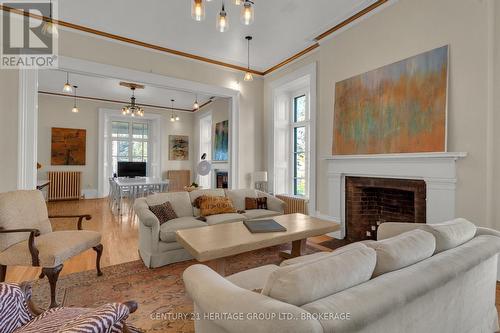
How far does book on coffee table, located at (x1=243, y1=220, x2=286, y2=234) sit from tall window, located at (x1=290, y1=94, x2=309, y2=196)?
258 centimetres

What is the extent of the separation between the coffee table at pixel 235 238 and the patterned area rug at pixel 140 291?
36 centimetres

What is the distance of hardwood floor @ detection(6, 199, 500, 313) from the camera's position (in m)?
2.66

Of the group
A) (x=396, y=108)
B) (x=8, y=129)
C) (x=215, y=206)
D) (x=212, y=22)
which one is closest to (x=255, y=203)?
(x=215, y=206)

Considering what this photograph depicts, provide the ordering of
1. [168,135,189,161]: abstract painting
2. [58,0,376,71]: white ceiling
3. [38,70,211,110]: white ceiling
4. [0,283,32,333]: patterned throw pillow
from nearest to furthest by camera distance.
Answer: [0,283,32,333]: patterned throw pillow → [58,0,376,71]: white ceiling → [38,70,211,110]: white ceiling → [168,135,189,161]: abstract painting

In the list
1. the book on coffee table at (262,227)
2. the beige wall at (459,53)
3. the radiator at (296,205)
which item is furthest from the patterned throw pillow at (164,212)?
the beige wall at (459,53)

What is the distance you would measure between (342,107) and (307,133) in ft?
4.47

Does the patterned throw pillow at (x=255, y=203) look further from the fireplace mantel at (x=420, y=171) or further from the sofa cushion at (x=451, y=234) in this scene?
the sofa cushion at (x=451, y=234)

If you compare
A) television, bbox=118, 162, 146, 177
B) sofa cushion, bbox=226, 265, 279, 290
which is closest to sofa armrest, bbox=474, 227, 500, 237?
sofa cushion, bbox=226, 265, 279, 290

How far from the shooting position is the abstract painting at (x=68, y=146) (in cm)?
705

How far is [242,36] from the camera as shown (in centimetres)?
393

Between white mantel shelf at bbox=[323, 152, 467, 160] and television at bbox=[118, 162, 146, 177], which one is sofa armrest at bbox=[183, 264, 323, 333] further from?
television at bbox=[118, 162, 146, 177]

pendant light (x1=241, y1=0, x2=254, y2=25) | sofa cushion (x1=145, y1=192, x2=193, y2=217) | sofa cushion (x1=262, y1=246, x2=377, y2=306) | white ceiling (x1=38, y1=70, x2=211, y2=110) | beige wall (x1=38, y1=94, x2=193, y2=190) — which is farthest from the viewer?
beige wall (x1=38, y1=94, x2=193, y2=190)

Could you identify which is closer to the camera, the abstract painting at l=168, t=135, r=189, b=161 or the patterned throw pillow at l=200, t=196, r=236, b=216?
the patterned throw pillow at l=200, t=196, r=236, b=216

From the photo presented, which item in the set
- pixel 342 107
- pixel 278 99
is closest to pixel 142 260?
pixel 342 107
